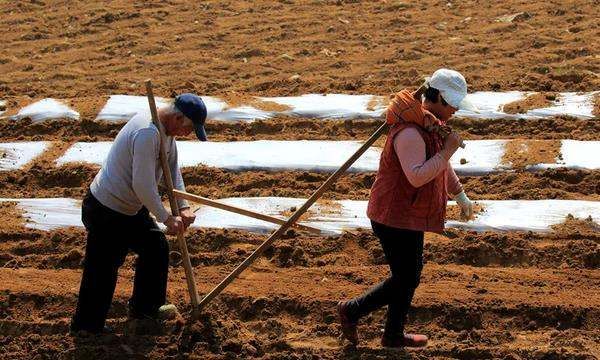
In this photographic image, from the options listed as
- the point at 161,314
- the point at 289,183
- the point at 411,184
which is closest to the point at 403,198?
the point at 411,184

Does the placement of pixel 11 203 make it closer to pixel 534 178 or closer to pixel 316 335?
pixel 316 335

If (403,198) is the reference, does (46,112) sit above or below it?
below

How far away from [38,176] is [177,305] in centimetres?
277

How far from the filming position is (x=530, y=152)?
28.7ft

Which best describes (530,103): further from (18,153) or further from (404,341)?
(18,153)

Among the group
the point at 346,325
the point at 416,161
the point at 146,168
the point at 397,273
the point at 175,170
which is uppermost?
the point at 416,161

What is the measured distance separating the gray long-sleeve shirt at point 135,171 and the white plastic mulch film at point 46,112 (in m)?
4.19

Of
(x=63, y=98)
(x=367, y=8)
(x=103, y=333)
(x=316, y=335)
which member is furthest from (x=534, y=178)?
(x=367, y=8)

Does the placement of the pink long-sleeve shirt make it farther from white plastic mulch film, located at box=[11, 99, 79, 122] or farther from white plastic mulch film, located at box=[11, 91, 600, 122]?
white plastic mulch film, located at box=[11, 99, 79, 122]

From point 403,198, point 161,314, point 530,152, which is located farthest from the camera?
point 530,152

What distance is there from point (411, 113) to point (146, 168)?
1439mm

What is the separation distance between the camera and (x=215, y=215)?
804 cm

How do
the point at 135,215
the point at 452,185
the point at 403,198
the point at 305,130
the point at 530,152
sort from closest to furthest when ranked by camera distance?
the point at 403,198
the point at 452,185
the point at 135,215
the point at 530,152
the point at 305,130

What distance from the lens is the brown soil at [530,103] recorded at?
9.61 meters
